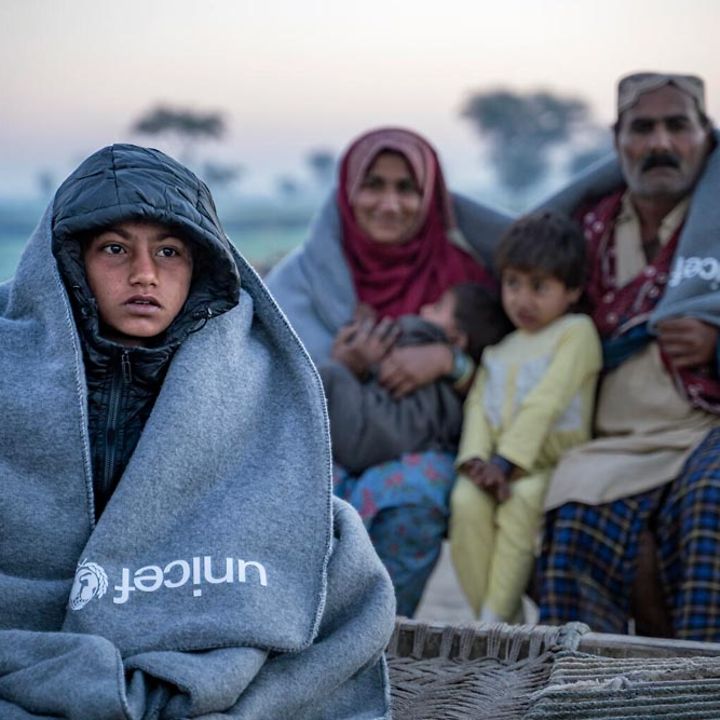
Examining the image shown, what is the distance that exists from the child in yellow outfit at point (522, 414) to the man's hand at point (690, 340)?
23 cm

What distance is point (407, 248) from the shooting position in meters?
4.44

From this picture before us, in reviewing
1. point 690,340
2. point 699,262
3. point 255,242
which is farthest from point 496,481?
point 255,242

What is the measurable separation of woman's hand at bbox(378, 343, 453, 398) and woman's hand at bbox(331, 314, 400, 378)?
4cm

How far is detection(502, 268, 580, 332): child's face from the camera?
407 cm

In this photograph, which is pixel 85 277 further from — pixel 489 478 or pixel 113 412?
pixel 489 478

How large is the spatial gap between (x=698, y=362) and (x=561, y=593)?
74 centimetres

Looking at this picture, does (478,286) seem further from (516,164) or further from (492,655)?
(516,164)

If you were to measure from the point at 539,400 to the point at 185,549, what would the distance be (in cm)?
176

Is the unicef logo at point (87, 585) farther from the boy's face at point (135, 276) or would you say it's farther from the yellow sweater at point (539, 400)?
the yellow sweater at point (539, 400)

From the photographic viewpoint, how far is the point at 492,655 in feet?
10.5

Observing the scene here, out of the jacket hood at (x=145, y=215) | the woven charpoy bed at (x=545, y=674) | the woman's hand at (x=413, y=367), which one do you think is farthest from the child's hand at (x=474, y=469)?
the jacket hood at (x=145, y=215)

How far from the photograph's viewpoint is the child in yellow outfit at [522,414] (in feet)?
12.9

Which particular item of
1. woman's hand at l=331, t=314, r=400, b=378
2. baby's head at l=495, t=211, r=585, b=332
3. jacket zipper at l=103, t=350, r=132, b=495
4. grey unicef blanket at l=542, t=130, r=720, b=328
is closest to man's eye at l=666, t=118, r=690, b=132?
grey unicef blanket at l=542, t=130, r=720, b=328

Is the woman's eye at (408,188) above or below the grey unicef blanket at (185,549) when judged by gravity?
above
